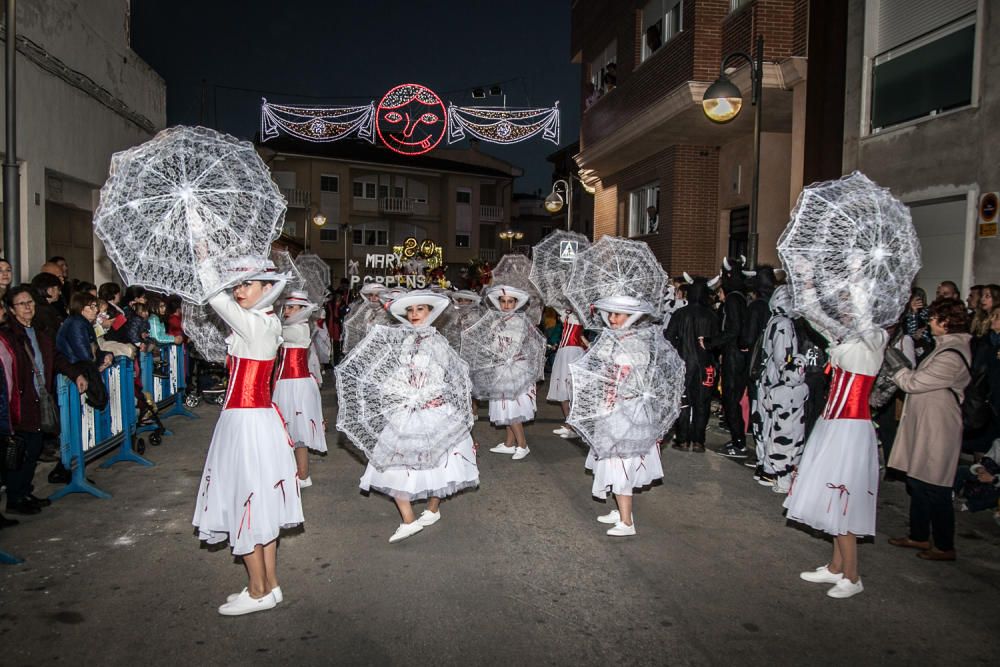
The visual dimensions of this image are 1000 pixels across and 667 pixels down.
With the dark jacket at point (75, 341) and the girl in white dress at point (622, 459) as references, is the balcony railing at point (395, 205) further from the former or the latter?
the girl in white dress at point (622, 459)

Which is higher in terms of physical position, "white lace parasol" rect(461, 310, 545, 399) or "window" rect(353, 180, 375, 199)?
"window" rect(353, 180, 375, 199)

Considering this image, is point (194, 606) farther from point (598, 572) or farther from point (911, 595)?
point (911, 595)

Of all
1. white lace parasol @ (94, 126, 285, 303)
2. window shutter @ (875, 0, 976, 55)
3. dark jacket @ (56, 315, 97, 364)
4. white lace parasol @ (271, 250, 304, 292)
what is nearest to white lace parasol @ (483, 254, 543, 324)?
white lace parasol @ (271, 250, 304, 292)

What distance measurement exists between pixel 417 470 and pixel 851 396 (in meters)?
3.23

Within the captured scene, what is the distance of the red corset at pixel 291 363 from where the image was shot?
7629 millimetres

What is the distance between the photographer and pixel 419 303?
594cm

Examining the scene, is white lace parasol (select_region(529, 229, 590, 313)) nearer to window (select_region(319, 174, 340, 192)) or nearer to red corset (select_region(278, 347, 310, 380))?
red corset (select_region(278, 347, 310, 380))

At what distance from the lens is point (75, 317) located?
25.6ft

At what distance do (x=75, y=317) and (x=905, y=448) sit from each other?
790 cm

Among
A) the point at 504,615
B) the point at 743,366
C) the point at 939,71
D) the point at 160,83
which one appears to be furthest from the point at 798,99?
the point at 160,83

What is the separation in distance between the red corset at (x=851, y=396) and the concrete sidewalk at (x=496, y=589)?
1.25 metres

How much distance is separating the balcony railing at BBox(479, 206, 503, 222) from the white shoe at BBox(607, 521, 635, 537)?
49383 millimetres

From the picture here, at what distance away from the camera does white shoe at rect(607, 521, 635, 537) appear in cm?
625

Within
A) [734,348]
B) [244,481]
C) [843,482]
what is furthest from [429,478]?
[734,348]
